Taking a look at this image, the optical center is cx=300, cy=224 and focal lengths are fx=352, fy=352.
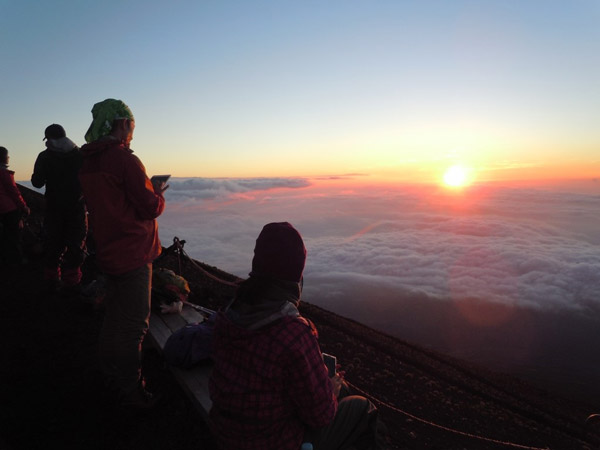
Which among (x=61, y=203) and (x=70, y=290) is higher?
(x=61, y=203)

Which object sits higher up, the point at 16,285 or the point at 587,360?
the point at 16,285

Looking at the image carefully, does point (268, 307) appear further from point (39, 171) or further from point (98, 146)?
point (39, 171)

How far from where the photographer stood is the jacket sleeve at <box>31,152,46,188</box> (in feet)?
17.1

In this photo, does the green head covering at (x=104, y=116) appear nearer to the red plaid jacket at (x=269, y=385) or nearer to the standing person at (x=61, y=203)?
the red plaid jacket at (x=269, y=385)

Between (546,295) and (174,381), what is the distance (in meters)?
165

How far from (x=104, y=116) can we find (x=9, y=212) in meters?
5.96

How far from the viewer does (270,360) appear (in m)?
1.75

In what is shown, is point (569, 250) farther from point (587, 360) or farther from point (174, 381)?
point (174, 381)

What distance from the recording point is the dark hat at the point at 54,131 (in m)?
5.09

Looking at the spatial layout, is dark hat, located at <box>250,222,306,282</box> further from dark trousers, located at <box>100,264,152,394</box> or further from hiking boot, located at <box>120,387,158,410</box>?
hiking boot, located at <box>120,387,158,410</box>

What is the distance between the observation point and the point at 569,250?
162 m

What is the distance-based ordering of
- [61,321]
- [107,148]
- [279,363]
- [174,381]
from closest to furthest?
[279,363] → [107,148] → [174,381] → [61,321]

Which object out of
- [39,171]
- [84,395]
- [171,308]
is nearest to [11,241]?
[39,171]

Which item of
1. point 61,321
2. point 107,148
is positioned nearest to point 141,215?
point 107,148
